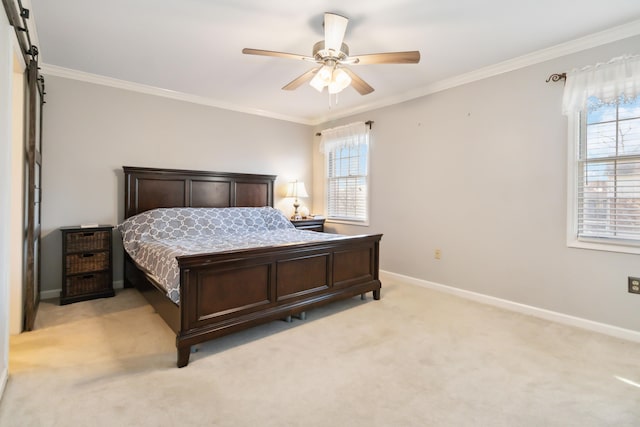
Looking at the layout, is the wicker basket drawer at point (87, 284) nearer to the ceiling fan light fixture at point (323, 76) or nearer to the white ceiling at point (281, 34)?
the white ceiling at point (281, 34)

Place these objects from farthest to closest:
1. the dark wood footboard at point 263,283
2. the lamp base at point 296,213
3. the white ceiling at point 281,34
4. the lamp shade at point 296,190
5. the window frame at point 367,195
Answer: the lamp base at point 296,213 → the lamp shade at point 296,190 → the window frame at point 367,195 → the white ceiling at point 281,34 → the dark wood footboard at point 263,283

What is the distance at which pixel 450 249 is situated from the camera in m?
3.62

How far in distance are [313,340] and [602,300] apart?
2434 mm

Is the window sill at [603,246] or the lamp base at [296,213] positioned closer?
the window sill at [603,246]

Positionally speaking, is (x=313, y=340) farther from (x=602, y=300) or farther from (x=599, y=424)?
(x=602, y=300)

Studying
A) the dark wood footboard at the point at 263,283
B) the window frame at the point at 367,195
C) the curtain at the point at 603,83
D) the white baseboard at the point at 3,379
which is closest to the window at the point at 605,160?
the curtain at the point at 603,83

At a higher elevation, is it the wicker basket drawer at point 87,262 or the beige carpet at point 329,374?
the wicker basket drawer at point 87,262

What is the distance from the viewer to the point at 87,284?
3.25 m

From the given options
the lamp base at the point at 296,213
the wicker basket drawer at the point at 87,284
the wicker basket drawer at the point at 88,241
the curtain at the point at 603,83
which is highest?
the curtain at the point at 603,83

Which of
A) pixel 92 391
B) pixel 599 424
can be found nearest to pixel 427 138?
pixel 599 424

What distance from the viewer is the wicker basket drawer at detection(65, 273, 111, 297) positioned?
315 cm

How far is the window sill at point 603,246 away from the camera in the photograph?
2465mm

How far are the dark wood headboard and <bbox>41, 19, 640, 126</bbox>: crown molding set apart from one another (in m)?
0.99

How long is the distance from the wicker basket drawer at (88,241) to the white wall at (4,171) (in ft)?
4.69
